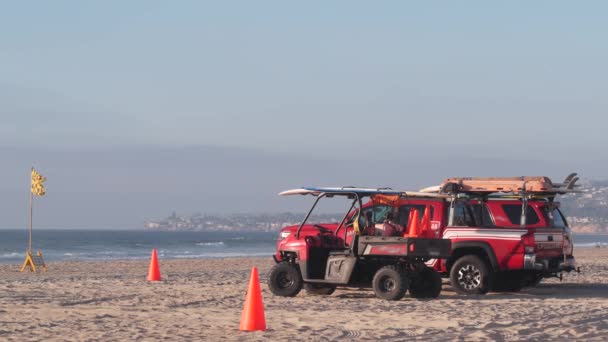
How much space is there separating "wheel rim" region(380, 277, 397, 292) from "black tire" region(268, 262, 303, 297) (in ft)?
4.89

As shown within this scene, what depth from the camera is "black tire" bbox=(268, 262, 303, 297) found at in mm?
18422

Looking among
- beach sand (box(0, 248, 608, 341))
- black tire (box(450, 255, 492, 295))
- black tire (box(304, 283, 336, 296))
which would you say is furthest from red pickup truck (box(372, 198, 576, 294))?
black tire (box(304, 283, 336, 296))

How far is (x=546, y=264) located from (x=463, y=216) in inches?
66.9

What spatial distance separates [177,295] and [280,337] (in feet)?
20.9

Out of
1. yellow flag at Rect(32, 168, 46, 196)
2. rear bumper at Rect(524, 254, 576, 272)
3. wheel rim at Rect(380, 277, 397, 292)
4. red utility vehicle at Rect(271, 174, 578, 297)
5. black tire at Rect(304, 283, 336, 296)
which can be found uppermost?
yellow flag at Rect(32, 168, 46, 196)

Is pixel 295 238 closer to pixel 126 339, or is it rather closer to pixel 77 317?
pixel 77 317

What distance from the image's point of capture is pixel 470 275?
63.2ft

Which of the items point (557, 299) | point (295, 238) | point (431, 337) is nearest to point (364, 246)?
point (295, 238)

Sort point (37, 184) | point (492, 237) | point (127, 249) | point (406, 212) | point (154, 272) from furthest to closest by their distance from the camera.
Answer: point (127, 249) → point (37, 184) → point (154, 272) → point (406, 212) → point (492, 237)

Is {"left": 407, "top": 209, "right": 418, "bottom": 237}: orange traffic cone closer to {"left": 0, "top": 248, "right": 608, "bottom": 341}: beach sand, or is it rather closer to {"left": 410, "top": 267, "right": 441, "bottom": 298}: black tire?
{"left": 410, "top": 267, "right": 441, "bottom": 298}: black tire

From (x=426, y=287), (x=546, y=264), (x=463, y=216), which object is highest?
(x=463, y=216)

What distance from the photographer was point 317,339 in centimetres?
1276

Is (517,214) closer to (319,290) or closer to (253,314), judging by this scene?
(319,290)

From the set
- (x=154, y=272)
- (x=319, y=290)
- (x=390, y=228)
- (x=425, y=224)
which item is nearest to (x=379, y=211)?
(x=425, y=224)
